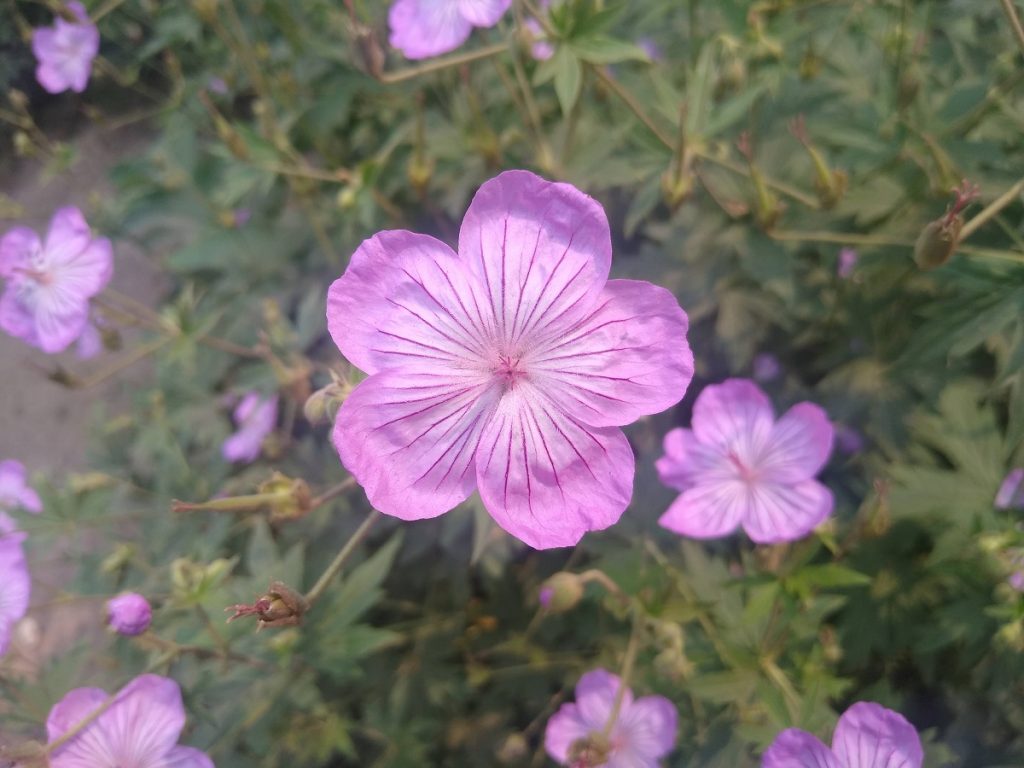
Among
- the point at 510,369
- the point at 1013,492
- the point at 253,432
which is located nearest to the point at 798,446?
the point at 1013,492

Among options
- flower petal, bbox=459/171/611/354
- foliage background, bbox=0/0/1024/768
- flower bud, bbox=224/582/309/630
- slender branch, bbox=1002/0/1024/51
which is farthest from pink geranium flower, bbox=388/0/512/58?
flower bud, bbox=224/582/309/630

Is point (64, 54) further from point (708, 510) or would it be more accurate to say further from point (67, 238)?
point (708, 510)

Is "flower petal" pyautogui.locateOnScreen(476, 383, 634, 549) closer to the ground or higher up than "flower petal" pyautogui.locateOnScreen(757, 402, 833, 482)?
higher up

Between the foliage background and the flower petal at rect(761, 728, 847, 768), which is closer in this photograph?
the flower petal at rect(761, 728, 847, 768)

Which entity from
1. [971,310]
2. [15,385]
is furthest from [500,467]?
[15,385]

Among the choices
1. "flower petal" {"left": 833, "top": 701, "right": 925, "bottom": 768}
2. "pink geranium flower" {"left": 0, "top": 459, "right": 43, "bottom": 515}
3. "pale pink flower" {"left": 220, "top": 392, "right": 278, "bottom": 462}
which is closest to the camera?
"flower petal" {"left": 833, "top": 701, "right": 925, "bottom": 768}

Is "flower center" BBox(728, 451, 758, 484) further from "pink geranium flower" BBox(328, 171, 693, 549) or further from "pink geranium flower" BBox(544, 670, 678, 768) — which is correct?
"pink geranium flower" BBox(328, 171, 693, 549)

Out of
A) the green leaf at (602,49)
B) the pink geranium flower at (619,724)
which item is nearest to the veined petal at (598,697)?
the pink geranium flower at (619,724)

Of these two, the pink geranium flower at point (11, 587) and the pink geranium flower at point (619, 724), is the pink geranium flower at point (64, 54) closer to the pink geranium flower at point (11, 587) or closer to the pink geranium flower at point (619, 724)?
the pink geranium flower at point (11, 587)
